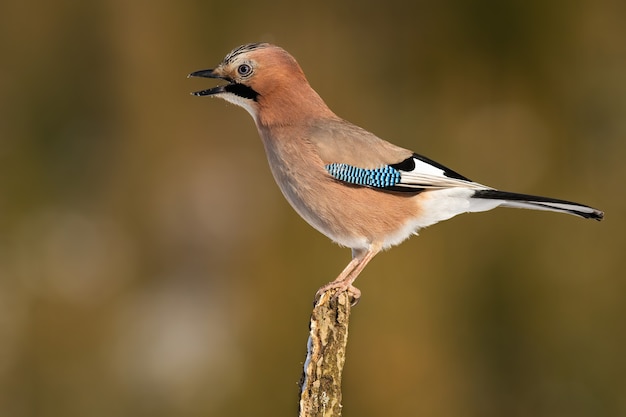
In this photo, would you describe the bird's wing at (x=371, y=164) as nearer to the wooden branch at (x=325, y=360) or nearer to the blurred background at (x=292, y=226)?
the wooden branch at (x=325, y=360)

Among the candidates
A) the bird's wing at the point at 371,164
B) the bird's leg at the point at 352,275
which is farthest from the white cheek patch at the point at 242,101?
the bird's leg at the point at 352,275

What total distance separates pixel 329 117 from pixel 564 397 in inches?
276

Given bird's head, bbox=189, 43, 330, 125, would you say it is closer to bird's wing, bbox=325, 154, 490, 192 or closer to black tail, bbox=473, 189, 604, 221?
bird's wing, bbox=325, 154, 490, 192

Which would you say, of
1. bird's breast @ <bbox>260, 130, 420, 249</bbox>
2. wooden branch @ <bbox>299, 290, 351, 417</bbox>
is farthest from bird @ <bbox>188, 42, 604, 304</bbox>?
wooden branch @ <bbox>299, 290, 351, 417</bbox>

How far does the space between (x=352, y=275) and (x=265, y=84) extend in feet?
3.96

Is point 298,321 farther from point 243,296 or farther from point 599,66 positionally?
point 599,66

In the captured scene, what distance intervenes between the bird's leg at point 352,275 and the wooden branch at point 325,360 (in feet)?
0.85

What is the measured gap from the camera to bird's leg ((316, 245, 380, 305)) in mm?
5488

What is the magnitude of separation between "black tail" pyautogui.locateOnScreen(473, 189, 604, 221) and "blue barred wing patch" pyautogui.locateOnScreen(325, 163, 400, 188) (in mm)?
507

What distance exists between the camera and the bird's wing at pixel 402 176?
537 centimetres

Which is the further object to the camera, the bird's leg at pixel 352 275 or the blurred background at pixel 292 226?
the blurred background at pixel 292 226

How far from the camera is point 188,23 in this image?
44.5 feet

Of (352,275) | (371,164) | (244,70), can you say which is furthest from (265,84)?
(352,275)

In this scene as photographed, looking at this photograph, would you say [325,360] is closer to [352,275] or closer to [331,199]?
[352,275]
